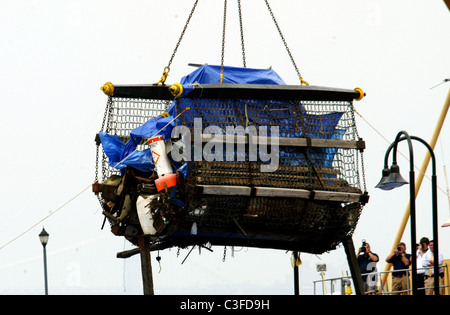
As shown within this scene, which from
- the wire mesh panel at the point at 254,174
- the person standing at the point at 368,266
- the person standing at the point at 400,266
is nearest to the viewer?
the wire mesh panel at the point at 254,174

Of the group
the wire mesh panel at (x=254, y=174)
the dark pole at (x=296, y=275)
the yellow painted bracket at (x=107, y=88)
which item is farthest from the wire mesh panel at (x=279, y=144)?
the dark pole at (x=296, y=275)

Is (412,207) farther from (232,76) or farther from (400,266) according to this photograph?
(232,76)

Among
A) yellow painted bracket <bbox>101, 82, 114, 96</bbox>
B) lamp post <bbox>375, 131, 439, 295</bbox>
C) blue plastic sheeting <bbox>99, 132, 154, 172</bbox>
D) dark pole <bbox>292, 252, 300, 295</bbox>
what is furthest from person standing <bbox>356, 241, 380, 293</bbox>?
yellow painted bracket <bbox>101, 82, 114, 96</bbox>

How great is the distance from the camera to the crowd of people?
20406mm

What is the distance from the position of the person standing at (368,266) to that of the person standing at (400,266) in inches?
15.9

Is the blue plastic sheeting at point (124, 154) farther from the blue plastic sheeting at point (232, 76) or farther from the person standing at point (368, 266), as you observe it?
the person standing at point (368, 266)

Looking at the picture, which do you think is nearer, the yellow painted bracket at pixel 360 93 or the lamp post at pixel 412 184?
the lamp post at pixel 412 184

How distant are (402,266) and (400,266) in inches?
1.9

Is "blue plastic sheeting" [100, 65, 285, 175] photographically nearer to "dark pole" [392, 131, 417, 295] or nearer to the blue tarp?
the blue tarp

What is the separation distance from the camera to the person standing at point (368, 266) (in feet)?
68.5

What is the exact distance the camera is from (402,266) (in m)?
20.6

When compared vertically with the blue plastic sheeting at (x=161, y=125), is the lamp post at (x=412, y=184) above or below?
below

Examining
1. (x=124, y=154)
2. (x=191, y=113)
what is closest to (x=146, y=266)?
(x=124, y=154)

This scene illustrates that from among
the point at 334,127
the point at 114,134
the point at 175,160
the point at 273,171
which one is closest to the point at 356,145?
the point at 334,127
